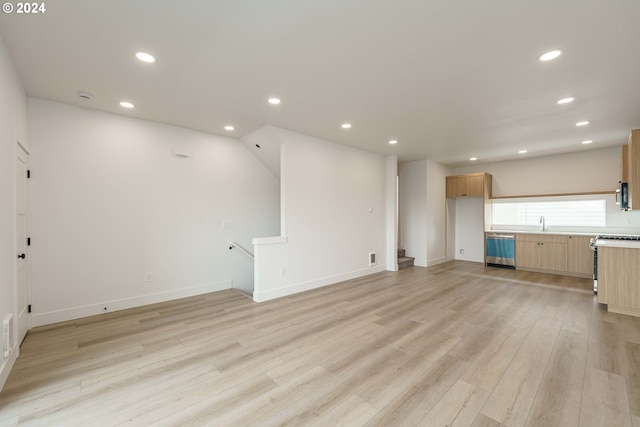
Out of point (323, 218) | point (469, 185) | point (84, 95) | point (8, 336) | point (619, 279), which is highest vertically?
point (84, 95)

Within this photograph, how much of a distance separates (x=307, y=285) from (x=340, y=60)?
363 centimetres

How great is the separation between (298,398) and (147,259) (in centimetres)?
327

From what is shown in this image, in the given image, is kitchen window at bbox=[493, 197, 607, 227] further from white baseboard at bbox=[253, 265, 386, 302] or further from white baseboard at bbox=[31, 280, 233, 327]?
white baseboard at bbox=[31, 280, 233, 327]

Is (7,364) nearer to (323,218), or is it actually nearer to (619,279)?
A: (323,218)

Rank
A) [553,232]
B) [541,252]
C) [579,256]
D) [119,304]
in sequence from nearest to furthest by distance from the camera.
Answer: [119,304] < [579,256] < [541,252] < [553,232]

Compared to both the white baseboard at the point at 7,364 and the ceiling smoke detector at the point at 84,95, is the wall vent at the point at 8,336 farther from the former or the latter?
the ceiling smoke detector at the point at 84,95

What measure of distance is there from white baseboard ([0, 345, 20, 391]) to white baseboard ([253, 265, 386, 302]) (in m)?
2.49

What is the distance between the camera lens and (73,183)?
3.50m

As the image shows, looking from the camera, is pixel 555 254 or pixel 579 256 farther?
pixel 555 254

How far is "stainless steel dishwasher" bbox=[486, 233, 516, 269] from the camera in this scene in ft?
21.6

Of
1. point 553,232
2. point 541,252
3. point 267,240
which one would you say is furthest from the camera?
point 553,232

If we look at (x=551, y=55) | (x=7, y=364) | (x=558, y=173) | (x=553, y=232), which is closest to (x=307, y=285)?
(x=7, y=364)

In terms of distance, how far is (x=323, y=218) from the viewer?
5.16 metres

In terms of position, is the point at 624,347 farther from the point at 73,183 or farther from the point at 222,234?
the point at 73,183
